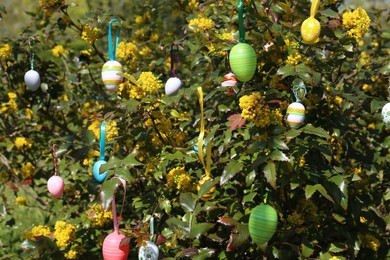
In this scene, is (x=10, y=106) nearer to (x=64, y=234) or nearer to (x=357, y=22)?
(x=64, y=234)

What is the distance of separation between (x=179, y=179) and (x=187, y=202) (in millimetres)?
→ 137

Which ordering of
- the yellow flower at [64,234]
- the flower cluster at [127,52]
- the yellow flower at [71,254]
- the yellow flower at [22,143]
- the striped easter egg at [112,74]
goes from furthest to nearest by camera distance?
the yellow flower at [22,143]
the flower cluster at [127,52]
the yellow flower at [71,254]
the yellow flower at [64,234]
the striped easter egg at [112,74]

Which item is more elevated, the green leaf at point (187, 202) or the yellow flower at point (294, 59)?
the yellow flower at point (294, 59)

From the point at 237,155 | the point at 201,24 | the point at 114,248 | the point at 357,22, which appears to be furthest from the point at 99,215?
the point at 357,22

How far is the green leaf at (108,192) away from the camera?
1.65m

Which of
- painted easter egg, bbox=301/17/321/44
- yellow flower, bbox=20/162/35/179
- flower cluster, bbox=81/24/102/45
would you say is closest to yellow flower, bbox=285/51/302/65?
painted easter egg, bbox=301/17/321/44

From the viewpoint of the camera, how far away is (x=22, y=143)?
322 centimetres

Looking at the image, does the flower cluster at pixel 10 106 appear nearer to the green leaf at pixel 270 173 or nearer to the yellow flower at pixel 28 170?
the yellow flower at pixel 28 170

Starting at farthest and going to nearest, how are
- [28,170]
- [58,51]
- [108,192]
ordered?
1. [58,51]
2. [28,170]
3. [108,192]

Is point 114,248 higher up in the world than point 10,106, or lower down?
lower down

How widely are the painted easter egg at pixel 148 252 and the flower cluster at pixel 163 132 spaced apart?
0.56m

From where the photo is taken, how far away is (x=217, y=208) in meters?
2.00

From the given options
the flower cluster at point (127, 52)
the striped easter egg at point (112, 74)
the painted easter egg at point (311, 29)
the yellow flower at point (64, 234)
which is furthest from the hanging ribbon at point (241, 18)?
the yellow flower at point (64, 234)

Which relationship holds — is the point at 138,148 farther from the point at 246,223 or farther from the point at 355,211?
the point at 355,211
